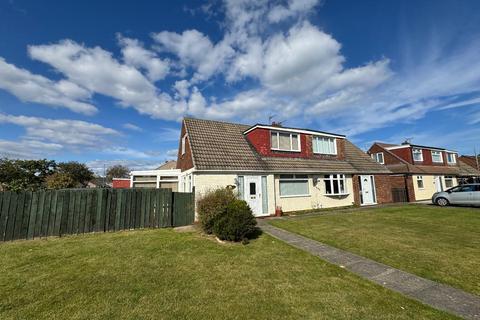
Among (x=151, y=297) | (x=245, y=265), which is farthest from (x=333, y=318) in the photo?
(x=151, y=297)

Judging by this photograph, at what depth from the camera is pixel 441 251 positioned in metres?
6.75

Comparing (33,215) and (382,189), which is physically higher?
(382,189)

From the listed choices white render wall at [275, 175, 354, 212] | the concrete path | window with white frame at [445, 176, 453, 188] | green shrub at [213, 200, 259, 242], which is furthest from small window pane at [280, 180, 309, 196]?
window with white frame at [445, 176, 453, 188]

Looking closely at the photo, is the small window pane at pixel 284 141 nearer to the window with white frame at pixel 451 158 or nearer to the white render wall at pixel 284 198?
the white render wall at pixel 284 198

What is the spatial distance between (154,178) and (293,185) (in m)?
10.0

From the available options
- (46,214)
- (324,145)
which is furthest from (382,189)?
(46,214)

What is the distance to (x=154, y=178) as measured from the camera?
16750 mm

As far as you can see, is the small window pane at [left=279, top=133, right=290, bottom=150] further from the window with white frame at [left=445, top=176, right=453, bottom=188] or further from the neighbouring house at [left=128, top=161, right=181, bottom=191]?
the window with white frame at [left=445, top=176, right=453, bottom=188]

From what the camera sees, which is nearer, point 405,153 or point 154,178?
point 154,178

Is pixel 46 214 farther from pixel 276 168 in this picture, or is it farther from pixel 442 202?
pixel 442 202

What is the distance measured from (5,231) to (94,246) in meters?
3.86

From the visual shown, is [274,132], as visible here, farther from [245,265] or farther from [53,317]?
[53,317]

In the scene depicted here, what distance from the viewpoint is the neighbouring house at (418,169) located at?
22.8 m

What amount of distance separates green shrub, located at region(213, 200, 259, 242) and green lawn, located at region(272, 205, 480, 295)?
8.29 ft
